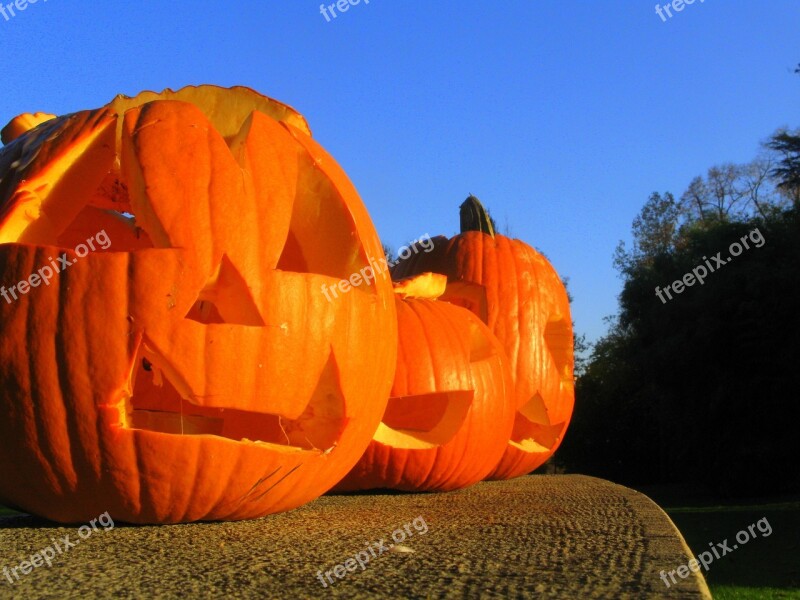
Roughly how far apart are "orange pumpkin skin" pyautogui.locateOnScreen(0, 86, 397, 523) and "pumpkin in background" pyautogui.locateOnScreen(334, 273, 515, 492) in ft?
4.17

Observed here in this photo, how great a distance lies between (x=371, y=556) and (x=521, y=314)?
4.85m

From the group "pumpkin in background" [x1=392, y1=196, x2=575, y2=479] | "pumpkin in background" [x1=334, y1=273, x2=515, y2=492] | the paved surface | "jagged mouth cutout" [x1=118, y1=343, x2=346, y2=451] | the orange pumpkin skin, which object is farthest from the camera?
"pumpkin in background" [x1=392, y1=196, x2=575, y2=479]

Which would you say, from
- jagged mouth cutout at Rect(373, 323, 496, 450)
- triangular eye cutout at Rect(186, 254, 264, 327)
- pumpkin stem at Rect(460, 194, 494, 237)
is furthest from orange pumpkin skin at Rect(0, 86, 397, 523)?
pumpkin stem at Rect(460, 194, 494, 237)

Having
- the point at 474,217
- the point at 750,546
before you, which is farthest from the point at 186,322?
the point at 750,546

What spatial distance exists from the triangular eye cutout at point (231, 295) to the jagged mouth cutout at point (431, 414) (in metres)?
2.01

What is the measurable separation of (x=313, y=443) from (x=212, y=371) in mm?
638

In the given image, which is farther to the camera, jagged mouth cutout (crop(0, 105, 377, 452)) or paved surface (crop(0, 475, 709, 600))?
jagged mouth cutout (crop(0, 105, 377, 452))

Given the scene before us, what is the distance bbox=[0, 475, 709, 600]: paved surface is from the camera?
182 centimetres

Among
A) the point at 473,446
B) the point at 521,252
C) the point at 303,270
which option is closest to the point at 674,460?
the point at 521,252

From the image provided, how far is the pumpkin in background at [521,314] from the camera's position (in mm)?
6820

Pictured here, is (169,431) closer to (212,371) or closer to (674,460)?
(212,371)

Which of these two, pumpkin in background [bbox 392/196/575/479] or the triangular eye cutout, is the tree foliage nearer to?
pumpkin in background [bbox 392/196/575/479]

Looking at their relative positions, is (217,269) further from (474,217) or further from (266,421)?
(474,217)

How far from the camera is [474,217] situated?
7984 millimetres
